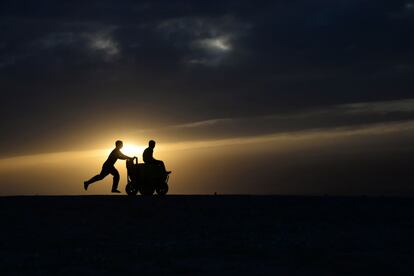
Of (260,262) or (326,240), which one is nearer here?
(260,262)

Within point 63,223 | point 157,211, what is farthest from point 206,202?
point 63,223

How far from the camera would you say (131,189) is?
80.4 ft

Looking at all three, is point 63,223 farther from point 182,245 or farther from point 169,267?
point 169,267

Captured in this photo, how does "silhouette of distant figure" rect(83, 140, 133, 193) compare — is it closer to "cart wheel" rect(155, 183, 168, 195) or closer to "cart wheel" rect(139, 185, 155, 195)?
Result: "cart wheel" rect(139, 185, 155, 195)

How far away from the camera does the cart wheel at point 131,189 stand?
24469 millimetres

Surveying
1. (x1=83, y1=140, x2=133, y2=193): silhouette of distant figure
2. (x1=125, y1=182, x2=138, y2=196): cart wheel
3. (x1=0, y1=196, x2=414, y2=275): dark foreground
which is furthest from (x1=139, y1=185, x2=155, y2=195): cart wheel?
(x1=0, y1=196, x2=414, y2=275): dark foreground

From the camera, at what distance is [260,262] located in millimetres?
12336

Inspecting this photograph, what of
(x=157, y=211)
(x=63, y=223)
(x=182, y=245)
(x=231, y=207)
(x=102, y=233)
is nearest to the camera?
(x=182, y=245)

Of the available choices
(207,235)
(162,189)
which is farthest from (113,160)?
(207,235)

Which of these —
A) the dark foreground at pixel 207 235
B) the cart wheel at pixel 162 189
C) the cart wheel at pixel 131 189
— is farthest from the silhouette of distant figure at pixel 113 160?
the dark foreground at pixel 207 235

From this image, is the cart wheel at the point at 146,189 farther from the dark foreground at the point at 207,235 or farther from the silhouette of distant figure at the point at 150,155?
the dark foreground at the point at 207,235

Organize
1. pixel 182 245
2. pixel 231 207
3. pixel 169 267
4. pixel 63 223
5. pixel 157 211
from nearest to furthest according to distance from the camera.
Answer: pixel 169 267 < pixel 182 245 < pixel 63 223 < pixel 157 211 < pixel 231 207

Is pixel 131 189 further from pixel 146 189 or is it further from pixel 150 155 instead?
pixel 150 155

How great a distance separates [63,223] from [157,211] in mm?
2782
